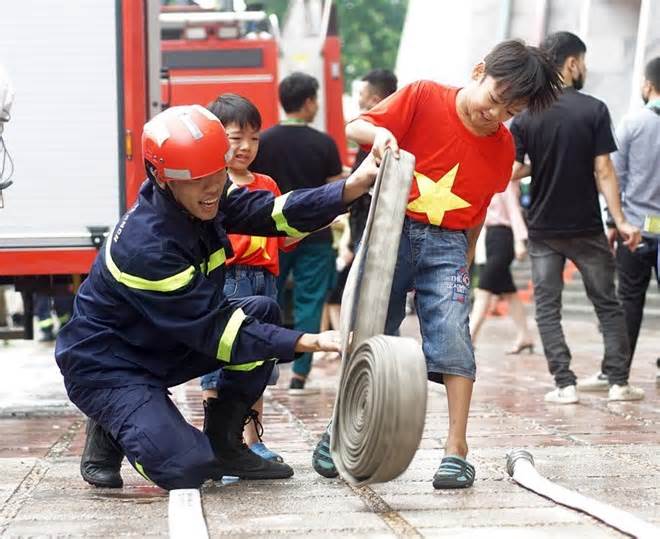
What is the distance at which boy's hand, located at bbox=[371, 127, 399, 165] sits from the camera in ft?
16.5

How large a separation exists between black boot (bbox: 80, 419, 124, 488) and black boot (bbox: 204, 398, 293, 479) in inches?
14.6

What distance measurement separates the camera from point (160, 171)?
16.6ft

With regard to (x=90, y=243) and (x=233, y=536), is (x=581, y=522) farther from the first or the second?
(x=90, y=243)

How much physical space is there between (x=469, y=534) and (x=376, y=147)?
1.42 meters

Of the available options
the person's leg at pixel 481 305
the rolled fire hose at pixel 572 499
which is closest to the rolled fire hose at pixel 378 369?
the rolled fire hose at pixel 572 499

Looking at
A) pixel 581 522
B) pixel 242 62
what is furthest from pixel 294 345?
pixel 242 62

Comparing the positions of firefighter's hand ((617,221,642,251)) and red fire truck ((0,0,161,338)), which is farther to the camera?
firefighter's hand ((617,221,642,251))

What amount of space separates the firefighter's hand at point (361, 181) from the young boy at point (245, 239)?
886 millimetres

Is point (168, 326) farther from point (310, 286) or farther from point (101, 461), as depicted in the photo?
point (310, 286)

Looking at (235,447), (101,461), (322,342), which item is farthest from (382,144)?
(101,461)

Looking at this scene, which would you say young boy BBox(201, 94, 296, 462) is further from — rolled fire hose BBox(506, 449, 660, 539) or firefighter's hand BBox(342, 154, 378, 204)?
rolled fire hose BBox(506, 449, 660, 539)

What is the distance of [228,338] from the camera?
500 cm

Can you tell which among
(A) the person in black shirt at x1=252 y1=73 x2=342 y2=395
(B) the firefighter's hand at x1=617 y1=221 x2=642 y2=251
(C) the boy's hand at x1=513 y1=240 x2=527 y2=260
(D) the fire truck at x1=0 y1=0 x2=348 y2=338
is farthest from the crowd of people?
(C) the boy's hand at x1=513 y1=240 x2=527 y2=260

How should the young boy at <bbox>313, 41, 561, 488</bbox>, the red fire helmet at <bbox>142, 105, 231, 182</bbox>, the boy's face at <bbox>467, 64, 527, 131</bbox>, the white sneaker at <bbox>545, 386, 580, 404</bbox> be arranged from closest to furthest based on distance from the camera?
the red fire helmet at <bbox>142, 105, 231, 182</bbox>, the boy's face at <bbox>467, 64, 527, 131</bbox>, the young boy at <bbox>313, 41, 561, 488</bbox>, the white sneaker at <bbox>545, 386, 580, 404</bbox>
